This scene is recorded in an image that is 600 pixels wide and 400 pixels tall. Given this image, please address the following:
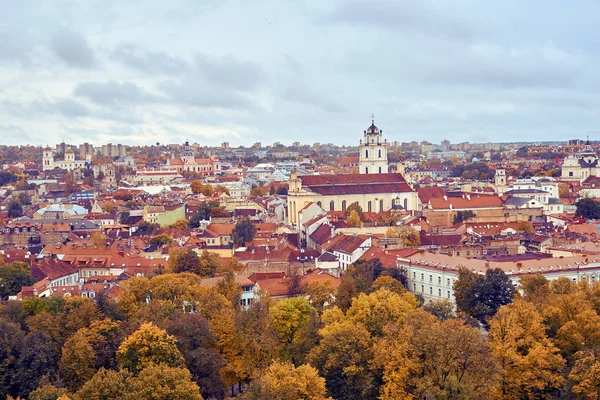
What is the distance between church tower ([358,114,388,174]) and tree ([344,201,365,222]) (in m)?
15.3

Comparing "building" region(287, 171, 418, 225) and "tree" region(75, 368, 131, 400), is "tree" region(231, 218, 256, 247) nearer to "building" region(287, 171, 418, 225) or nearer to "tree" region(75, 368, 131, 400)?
"building" region(287, 171, 418, 225)

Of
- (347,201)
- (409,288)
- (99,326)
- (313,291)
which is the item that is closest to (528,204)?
(347,201)

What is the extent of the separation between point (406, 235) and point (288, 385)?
3034 cm

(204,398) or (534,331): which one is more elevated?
(534,331)

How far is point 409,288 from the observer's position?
44531mm

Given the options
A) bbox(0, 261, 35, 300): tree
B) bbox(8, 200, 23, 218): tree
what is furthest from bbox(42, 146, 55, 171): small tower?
bbox(0, 261, 35, 300): tree

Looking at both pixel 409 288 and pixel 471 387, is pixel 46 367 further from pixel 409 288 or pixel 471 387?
pixel 409 288

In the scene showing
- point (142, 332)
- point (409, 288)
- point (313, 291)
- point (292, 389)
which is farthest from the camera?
point (409, 288)

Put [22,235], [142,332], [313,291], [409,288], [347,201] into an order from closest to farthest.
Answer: [142,332], [313,291], [409,288], [22,235], [347,201]

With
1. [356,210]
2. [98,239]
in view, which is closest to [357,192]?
[356,210]

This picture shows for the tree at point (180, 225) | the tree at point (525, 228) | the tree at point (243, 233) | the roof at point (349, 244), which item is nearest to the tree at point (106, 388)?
the roof at point (349, 244)

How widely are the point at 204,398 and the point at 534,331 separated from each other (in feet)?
35.5

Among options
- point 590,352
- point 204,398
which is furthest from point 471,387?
point 204,398

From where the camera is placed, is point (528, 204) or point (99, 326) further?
point (528, 204)
